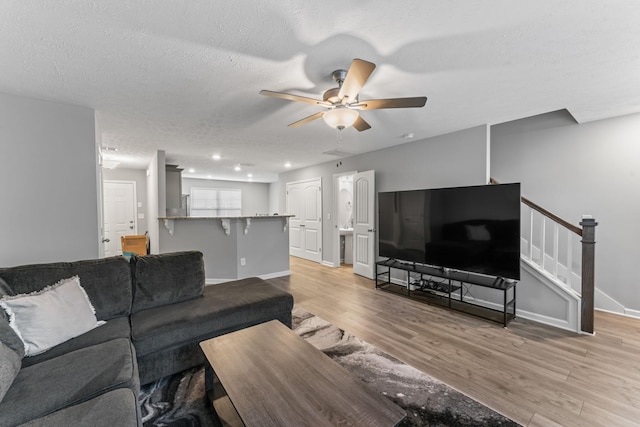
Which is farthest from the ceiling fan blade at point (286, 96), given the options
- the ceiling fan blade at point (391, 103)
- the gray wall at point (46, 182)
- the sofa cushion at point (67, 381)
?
the gray wall at point (46, 182)

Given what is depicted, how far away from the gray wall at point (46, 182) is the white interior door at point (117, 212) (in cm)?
453

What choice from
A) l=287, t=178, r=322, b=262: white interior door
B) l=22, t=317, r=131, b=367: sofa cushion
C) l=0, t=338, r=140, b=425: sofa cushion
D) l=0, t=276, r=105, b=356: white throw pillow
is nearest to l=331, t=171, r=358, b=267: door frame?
l=287, t=178, r=322, b=262: white interior door

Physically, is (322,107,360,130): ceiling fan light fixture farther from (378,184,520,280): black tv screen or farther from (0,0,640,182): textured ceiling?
(378,184,520,280): black tv screen

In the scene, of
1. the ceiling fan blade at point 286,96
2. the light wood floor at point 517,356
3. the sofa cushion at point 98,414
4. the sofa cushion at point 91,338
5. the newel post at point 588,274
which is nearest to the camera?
the sofa cushion at point 98,414

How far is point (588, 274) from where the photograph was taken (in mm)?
2750

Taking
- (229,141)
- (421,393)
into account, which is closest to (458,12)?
(421,393)

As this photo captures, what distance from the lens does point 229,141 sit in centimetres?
418

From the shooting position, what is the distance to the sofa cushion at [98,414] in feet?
3.49

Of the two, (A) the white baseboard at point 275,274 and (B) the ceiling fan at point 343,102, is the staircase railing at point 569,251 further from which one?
(A) the white baseboard at point 275,274

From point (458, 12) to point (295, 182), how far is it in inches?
230

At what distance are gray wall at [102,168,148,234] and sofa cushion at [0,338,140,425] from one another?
20.8ft

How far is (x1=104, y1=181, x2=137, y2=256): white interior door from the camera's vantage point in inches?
257

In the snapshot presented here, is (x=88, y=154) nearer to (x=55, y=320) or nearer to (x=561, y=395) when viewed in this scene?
(x=55, y=320)

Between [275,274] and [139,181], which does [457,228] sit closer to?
[275,274]
